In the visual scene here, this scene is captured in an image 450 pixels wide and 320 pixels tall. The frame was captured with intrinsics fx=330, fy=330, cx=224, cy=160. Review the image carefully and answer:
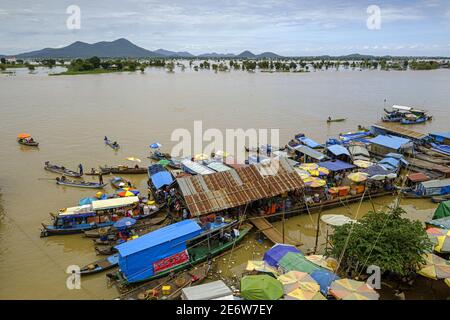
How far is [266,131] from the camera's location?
1267 inches

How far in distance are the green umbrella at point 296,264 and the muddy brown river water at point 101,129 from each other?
217 centimetres

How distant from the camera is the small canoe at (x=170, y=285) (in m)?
10.0

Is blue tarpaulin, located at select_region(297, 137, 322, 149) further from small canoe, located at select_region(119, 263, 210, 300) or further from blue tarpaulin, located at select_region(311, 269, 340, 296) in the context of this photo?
blue tarpaulin, located at select_region(311, 269, 340, 296)

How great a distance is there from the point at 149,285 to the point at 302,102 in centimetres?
4265

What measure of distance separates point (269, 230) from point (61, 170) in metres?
14.7

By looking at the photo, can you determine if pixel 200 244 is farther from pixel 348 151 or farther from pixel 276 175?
pixel 348 151

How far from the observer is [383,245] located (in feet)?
32.9

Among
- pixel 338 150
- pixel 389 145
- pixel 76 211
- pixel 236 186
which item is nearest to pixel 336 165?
pixel 338 150

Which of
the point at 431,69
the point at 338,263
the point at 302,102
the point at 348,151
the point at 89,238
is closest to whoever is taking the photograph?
the point at 338,263

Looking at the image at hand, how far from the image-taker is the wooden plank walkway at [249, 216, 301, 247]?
43.2 ft

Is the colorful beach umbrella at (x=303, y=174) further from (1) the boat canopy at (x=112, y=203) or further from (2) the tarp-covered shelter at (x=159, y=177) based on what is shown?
(1) the boat canopy at (x=112, y=203)

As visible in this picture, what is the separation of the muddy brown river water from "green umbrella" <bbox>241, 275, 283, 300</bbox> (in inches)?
110
